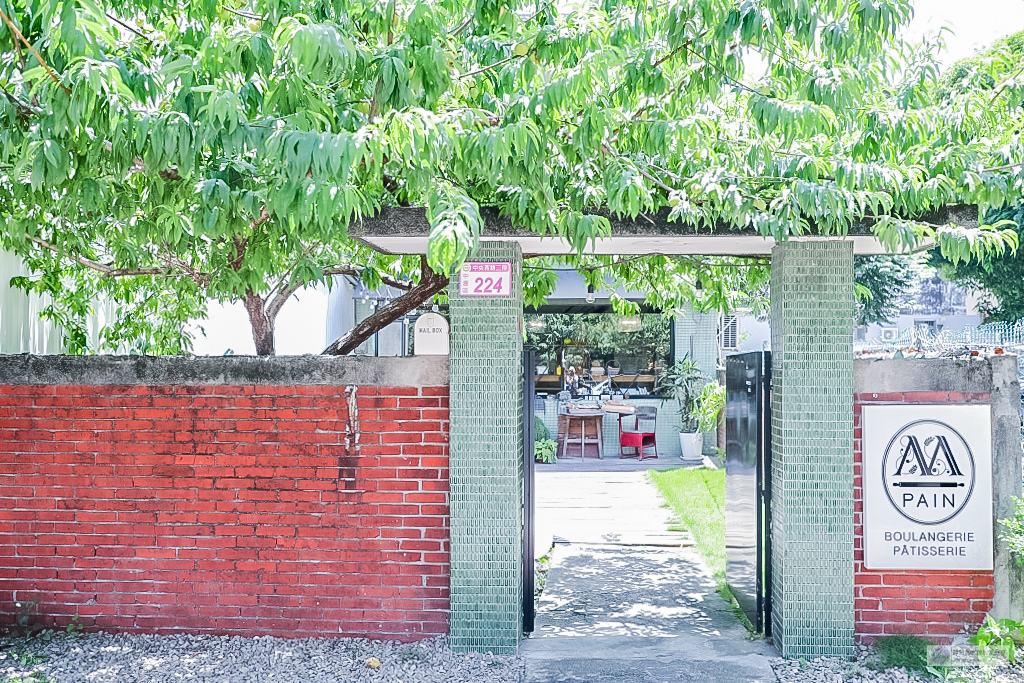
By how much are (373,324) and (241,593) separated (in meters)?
A: 2.26

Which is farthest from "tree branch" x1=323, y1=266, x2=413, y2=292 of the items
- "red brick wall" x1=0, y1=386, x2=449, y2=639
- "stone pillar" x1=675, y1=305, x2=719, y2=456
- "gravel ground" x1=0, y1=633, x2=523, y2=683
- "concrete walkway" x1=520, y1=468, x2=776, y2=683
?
"stone pillar" x1=675, y1=305, x2=719, y2=456

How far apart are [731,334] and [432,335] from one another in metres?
13.0

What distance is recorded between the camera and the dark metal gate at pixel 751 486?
5621mm

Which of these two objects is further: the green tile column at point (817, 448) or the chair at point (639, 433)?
the chair at point (639, 433)

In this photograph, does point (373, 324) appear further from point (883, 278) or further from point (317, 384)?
point (883, 278)

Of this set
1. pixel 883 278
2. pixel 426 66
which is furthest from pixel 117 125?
pixel 883 278

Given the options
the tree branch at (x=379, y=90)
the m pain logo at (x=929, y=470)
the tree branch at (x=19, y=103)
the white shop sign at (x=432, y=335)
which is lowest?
the m pain logo at (x=929, y=470)

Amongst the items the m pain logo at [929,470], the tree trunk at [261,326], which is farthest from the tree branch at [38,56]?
the m pain logo at [929,470]

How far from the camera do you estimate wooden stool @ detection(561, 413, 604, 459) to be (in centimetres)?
1470

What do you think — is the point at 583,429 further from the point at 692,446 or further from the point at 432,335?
the point at 432,335

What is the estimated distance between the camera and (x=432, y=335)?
5.30 m

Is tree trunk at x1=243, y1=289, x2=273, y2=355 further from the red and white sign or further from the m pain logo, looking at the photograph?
the m pain logo

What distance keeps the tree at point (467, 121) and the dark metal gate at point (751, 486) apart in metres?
1.38

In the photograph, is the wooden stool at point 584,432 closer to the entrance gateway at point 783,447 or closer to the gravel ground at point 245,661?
the entrance gateway at point 783,447
